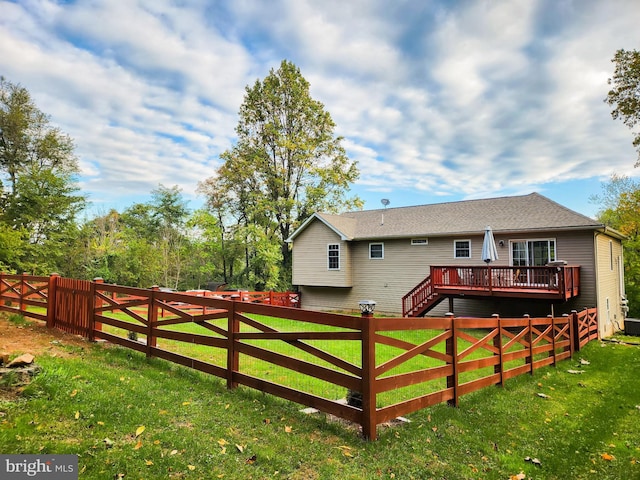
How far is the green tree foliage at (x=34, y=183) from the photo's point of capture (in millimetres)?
16688

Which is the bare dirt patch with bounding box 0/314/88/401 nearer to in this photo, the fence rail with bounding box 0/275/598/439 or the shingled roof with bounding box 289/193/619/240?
the fence rail with bounding box 0/275/598/439

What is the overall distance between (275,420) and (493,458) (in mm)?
2288

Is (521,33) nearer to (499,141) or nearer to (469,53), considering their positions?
(469,53)

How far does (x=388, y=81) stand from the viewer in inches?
579

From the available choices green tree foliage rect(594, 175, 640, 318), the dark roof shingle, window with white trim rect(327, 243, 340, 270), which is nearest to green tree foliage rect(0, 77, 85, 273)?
window with white trim rect(327, 243, 340, 270)

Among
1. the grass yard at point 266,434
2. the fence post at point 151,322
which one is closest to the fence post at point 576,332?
the grass yard at point 266,434

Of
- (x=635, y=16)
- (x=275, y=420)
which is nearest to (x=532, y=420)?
(x=275, y=420)

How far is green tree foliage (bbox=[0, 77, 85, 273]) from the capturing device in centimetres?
1669

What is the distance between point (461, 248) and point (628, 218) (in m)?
16.7

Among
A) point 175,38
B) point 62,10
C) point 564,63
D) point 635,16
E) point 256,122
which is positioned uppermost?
point 256,122

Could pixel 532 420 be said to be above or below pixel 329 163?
below

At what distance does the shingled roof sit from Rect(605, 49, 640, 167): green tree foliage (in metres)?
4.53

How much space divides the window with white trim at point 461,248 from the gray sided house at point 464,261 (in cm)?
4

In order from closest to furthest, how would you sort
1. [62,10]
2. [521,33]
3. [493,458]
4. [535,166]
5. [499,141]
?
[493,458] → [62,10] → [521,33] → [499,141] → [535,166]
